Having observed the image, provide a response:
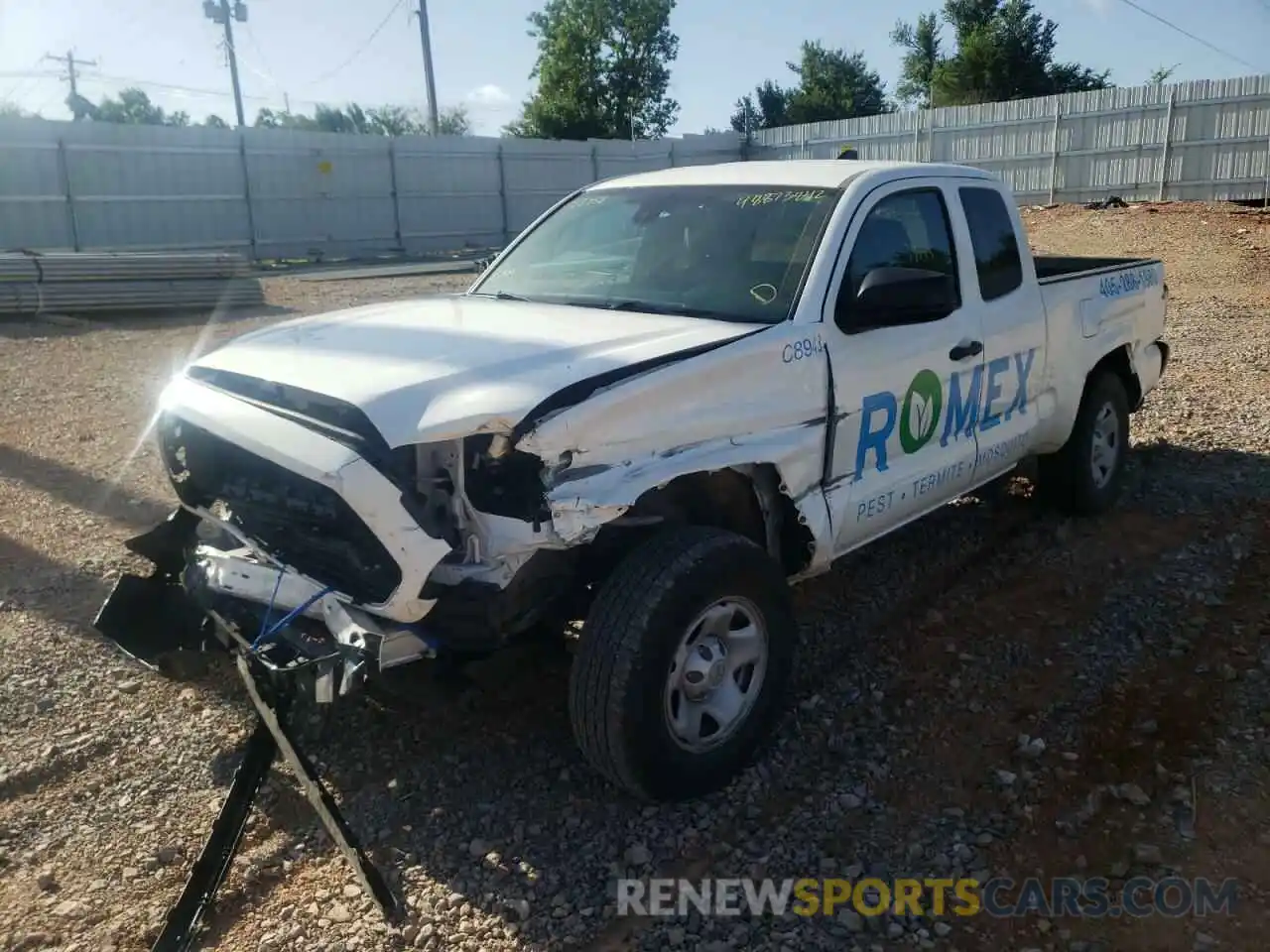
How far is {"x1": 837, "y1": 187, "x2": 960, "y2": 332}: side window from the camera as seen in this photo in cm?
396

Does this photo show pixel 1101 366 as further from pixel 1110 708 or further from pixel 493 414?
pixel 493 414

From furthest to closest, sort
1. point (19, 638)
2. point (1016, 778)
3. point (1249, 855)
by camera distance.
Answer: point (19, 638) → point (1016, 778) → point (1249, 855)

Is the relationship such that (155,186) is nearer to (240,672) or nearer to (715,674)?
(240,672)

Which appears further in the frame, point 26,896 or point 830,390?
point 830,390

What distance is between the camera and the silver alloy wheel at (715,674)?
340 cm

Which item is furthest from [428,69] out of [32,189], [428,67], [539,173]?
[32,189]

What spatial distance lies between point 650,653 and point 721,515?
0.84m

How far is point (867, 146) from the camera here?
3017cm

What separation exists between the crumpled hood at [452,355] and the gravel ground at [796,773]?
837 millimetres

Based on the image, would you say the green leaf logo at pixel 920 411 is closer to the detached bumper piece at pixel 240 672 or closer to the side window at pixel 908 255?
the side window at pixel 908 255

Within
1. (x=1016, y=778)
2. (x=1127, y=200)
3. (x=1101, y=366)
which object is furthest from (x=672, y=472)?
(x=1127, y=200)

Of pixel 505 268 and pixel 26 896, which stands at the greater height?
pixel 505 268

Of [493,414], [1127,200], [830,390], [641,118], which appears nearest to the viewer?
[493,414]

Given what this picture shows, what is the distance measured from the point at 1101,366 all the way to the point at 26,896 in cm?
560
